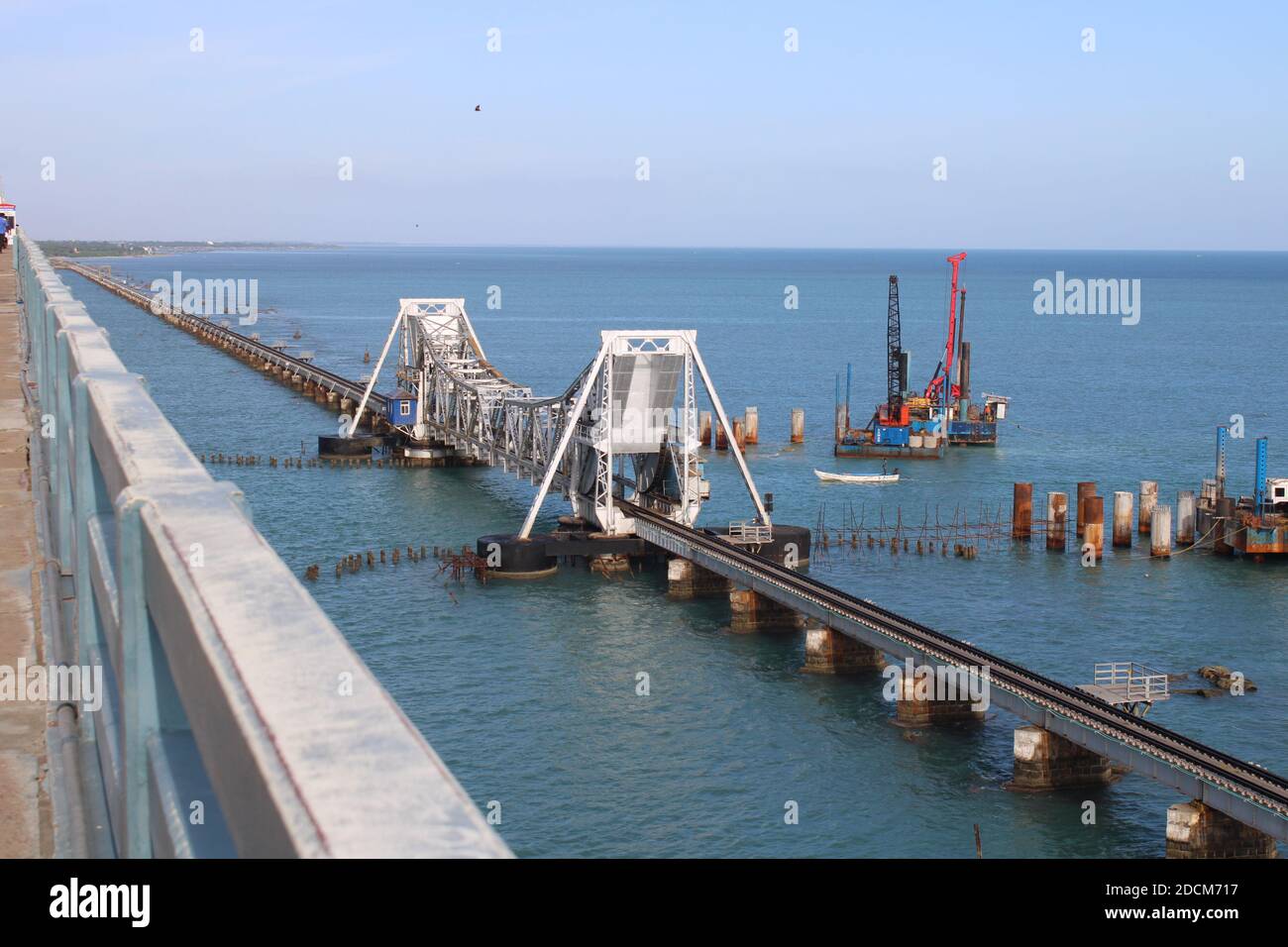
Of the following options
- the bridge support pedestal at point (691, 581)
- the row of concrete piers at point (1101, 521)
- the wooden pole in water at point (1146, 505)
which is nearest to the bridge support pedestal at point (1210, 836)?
the bridge support pedestal at point (691, 581)

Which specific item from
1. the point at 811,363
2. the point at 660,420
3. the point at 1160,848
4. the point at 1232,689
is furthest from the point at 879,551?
the point at 811,363

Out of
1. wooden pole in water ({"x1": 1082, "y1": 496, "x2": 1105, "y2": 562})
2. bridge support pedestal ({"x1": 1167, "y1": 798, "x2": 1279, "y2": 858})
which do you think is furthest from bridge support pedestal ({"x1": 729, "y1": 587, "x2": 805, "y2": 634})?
bridge support pedestal ({"x1": 1167, "y1": 798, "x2": 1279, "y2": 858})

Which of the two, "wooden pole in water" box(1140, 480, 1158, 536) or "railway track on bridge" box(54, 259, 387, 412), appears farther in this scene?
"railway track on bridge" box(54, 259, 387, 412)

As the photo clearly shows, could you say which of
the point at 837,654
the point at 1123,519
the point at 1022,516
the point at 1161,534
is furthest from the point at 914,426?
the point at 837,654

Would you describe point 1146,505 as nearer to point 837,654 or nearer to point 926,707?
point 837,654

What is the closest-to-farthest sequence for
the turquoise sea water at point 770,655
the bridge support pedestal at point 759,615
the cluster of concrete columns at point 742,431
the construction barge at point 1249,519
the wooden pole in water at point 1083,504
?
the turquoise sea water at point 770,655
the bridge support pedestal at point 759,615
the construction barge at point 1249,519
the wooden pole in water at point 1083,504
the cluster of concrete columns at point 742,431

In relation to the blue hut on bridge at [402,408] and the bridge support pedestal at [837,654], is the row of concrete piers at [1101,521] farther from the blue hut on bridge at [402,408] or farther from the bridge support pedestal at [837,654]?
the blue hut on bridge at [402,408]

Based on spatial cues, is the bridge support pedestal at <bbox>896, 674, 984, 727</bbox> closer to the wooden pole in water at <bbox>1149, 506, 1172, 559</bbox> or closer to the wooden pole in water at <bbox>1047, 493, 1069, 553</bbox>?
the wooden pole in water at <bbox>1047, 493, 1069, 553</bbox>
